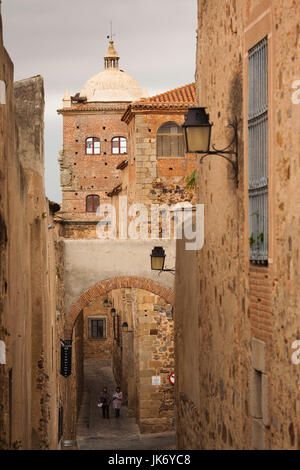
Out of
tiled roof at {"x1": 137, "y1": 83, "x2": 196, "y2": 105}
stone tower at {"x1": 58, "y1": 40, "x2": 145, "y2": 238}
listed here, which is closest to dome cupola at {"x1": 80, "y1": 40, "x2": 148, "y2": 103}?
stone tower at {"x1": 58, "y1": 40, "x2": 145, "y2": 238}

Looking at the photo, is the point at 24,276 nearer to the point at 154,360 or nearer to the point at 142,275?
the point at 142,275

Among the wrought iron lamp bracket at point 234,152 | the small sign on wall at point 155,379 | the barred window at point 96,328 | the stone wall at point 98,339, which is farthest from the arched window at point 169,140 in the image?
the barred window at point 96,328

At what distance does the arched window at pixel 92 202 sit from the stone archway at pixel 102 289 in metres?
30.4

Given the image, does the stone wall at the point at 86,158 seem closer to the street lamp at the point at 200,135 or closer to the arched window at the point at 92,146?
the arched window at the point at 92,146

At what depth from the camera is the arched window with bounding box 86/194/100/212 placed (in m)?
51.8

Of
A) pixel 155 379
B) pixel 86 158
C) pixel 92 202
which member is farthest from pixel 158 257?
pixel 92 202

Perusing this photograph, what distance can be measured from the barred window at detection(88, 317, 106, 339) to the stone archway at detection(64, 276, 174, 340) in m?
22.7

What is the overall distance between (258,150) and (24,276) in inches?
215

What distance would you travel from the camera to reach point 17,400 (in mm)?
11039

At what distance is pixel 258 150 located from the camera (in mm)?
8109
